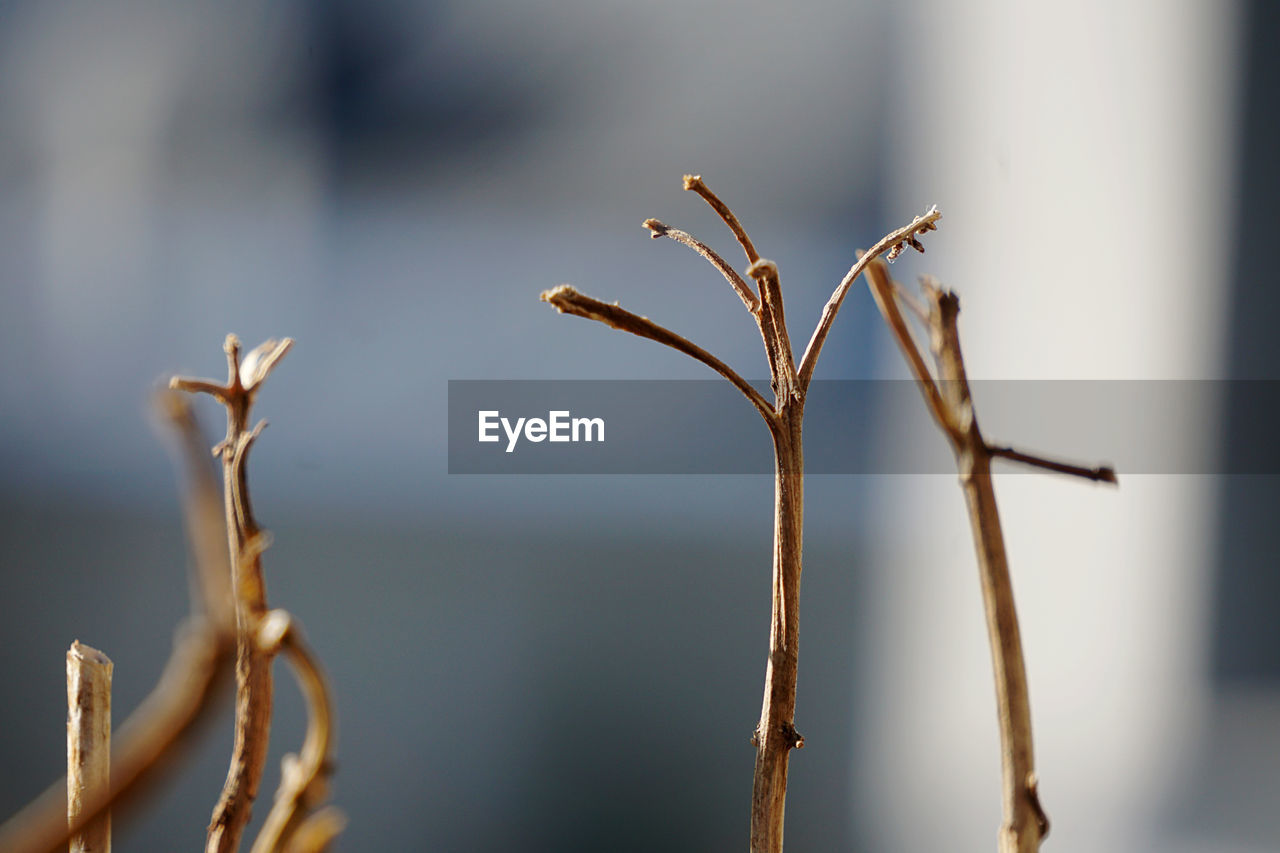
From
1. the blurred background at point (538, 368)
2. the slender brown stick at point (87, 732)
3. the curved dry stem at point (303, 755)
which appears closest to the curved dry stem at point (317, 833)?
the curved dry stem at point (303, 755)

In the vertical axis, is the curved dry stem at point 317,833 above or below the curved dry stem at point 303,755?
below

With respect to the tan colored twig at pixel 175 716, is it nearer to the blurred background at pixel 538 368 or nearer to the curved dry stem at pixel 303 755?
the curved dry stem at pixel 303 755

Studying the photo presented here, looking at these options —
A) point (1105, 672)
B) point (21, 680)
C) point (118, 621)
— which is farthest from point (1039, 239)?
point (21, 680)

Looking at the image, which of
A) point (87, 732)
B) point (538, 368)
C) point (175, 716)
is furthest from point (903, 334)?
point (538, 368)

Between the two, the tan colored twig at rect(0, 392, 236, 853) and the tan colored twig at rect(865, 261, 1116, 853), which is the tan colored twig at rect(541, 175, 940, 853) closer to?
the tan colored twig at rect(865, 261, 1116, 853)

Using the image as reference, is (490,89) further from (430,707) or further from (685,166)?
(430,707)
